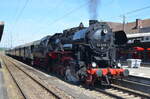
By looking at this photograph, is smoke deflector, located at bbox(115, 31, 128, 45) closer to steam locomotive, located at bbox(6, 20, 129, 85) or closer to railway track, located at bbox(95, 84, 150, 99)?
steam locomotive, located at bbox(6, 20, 129, 85)

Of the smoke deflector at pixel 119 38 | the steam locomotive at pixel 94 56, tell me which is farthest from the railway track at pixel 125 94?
the smoke deflector at pixel 119 38

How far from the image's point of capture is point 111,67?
1249 centimetres

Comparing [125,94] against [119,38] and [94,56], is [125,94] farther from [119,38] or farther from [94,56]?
[119,38]

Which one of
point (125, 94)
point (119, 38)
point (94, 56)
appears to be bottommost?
point (125, 94)

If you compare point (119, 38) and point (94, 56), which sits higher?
point (119, 38)

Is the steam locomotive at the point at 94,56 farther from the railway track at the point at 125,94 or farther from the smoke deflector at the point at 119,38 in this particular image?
the railway track at the point at 125,94

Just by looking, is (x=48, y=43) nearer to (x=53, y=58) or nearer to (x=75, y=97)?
(x=53, y=58)

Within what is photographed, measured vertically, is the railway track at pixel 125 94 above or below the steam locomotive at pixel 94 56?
below

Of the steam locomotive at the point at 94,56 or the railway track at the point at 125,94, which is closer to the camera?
the railway track at the point at 125,94

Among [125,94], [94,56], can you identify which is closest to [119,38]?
[94,56]

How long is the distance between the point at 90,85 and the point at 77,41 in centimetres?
269

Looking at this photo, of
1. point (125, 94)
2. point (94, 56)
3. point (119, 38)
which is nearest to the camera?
point (125, 94)

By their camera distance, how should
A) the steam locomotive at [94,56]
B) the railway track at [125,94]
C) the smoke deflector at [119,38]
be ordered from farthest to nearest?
1. the smoke deflector at [119,38]
2. the steam locomotive at [94,56]
3. the railway track at [125,94]

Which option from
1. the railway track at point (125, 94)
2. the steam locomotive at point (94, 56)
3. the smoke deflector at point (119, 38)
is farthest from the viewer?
the smoke deflector at point (119, 38)
